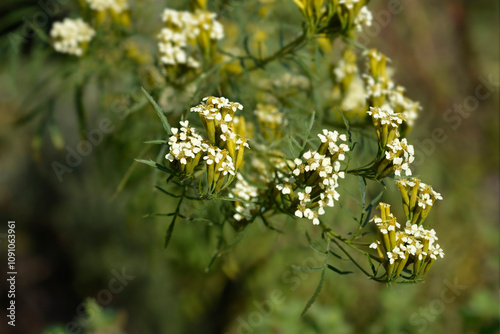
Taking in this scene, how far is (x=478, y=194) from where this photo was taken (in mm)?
4195

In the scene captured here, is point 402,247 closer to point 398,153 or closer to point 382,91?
point 398,153

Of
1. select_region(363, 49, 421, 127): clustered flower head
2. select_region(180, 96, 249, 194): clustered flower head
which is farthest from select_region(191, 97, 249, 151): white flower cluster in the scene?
select_region(363, 49, 421, 127): clustered flower head

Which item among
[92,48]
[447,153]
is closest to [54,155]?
[92,48]

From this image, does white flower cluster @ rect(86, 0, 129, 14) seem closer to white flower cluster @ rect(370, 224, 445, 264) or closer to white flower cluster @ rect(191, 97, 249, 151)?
white flower cluster @ rect(191, 97, 249, 151)

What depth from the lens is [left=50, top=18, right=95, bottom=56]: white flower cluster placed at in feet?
5.32

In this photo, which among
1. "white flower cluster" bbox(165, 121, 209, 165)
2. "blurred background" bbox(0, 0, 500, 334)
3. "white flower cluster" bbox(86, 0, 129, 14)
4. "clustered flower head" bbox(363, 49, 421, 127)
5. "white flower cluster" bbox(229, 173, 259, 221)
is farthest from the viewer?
"blurred background" bbox(0, 0, 500, 334)

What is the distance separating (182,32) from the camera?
1433 millimetres

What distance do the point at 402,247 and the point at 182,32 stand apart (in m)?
0.92

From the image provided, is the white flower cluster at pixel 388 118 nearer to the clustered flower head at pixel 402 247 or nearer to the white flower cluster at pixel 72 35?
the clustered flower head at pixel 402 247

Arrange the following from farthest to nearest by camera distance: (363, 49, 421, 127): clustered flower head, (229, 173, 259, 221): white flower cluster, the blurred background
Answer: the blurred background < (363, 49, 421, 127): clustered flower head < (229, 173, 259, 221): white flower cluster

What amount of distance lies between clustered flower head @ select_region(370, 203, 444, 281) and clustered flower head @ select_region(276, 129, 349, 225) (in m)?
0.14

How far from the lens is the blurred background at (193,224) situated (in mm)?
1984

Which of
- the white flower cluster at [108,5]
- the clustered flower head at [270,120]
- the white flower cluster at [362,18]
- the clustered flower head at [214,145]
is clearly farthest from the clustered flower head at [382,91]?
the white flower cluster at [108,5]

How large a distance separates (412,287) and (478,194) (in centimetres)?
190
